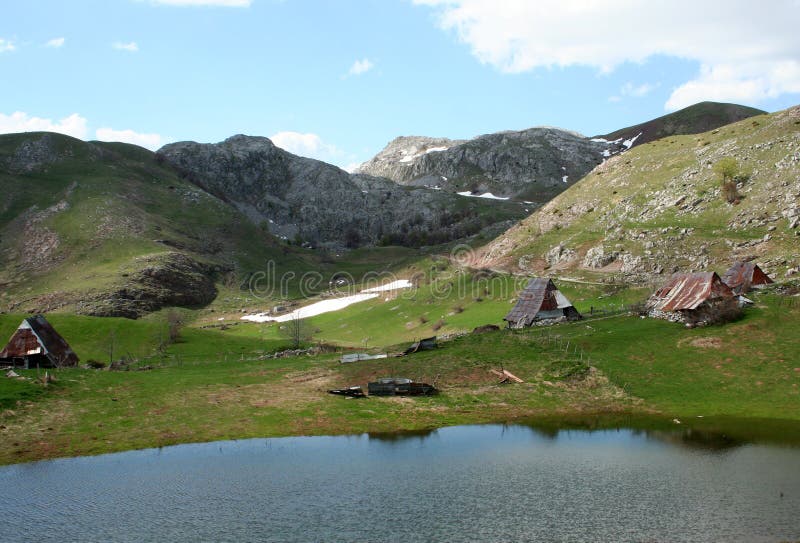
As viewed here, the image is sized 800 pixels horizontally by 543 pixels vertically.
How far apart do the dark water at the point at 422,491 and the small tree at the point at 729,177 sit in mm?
79254

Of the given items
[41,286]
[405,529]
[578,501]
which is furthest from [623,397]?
[41,286]

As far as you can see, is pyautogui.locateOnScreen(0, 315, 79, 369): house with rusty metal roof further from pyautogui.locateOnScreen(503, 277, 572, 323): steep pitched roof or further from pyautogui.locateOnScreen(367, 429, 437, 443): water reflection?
pyautogui.locateOnScreen(503, 277, 572, 323): steep pitched roof

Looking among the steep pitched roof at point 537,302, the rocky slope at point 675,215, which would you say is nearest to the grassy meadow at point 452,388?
the steep pitched roof at point 537,302

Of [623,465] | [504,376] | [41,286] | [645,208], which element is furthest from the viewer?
[41,286]

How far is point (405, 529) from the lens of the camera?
37406 mm

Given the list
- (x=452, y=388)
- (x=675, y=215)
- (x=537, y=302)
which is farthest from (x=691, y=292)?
(x=675, y=215)

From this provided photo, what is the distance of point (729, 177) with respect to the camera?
407ft

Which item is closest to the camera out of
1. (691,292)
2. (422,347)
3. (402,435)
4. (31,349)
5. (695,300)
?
(402,435)

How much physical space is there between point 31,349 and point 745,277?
92515mm

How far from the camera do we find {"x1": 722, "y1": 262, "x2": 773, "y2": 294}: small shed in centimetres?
8875

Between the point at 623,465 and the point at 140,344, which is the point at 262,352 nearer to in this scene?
the point at 140,344

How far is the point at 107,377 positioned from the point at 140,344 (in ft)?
99.0

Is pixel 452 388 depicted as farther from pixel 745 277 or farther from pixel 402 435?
pixel 745 277

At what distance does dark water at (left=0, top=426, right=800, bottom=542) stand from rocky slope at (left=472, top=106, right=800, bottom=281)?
58450 mm
